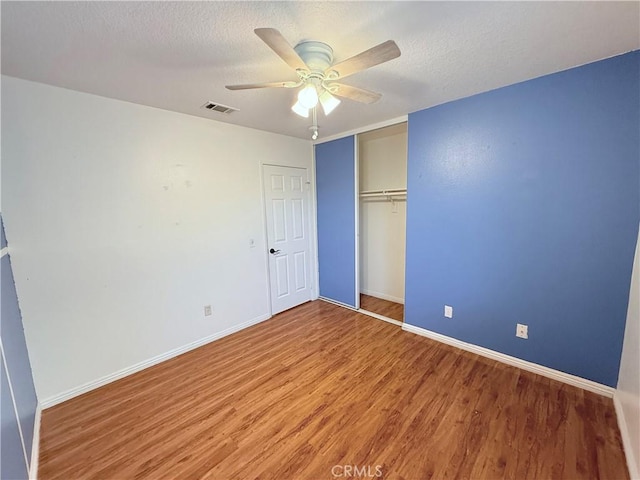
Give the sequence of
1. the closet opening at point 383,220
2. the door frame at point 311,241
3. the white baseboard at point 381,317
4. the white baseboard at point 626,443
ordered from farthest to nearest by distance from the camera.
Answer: the closet opening at point 383,220 < the door frame at point 311,241 < the white baseboard at point 381,317 < the white baseboard at point 626,443

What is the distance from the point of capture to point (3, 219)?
177 centimetres

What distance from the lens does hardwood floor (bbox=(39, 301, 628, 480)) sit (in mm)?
1483

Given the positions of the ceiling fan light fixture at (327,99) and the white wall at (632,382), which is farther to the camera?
the ceiling fan light fixture at (327,99)

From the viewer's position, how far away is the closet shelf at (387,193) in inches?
139

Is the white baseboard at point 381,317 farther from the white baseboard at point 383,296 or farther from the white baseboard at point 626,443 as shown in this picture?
the white baseboard at point 626,443

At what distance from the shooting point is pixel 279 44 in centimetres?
117

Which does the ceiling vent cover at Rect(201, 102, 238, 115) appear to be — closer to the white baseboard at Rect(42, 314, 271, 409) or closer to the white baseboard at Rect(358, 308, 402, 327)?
the white baseboard at Rect(42, 314, 271, 409)

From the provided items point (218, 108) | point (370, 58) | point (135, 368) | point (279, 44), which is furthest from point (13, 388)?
point (370, 58)

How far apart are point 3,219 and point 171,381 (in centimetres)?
169

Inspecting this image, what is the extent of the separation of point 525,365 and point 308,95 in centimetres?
276

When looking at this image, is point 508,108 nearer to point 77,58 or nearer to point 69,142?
point 77,58

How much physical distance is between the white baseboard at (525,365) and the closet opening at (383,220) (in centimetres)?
67

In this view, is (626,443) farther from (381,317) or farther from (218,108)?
(218,108)

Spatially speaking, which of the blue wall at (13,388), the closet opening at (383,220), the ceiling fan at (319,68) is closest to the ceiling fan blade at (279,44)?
the ceiling fan at (319,68)
